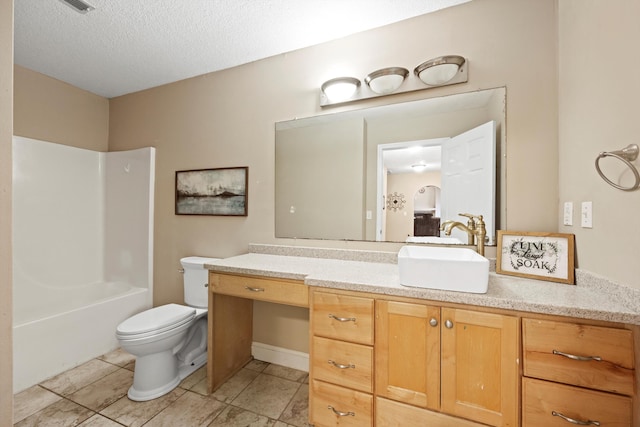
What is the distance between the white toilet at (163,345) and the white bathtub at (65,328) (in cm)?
63

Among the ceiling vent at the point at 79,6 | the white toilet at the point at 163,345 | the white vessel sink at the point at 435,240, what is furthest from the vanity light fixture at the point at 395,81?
the white toilet at the point at 163,345

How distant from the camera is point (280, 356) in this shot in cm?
207

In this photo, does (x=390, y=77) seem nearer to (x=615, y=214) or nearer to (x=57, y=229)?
(x=615, y=214)

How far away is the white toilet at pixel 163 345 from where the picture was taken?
1.64m

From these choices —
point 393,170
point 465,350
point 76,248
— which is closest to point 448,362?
point 465,350

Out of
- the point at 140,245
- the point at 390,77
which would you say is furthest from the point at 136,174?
the point at 390,77

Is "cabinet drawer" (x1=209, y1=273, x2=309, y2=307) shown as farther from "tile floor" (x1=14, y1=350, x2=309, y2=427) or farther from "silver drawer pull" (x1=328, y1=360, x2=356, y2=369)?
"tile floor" (x1=14, y1=350, x2=309, y2=427)

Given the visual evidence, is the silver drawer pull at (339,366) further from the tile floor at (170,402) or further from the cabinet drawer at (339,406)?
the tile floor at (170,402)

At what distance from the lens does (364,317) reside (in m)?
1.23

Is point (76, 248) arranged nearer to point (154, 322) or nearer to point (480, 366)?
point (154, 322)

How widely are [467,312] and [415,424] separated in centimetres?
56

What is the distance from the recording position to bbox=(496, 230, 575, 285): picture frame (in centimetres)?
125

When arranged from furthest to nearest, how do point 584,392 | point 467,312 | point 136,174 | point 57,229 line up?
point 136,174 → point 57,229 → point 467,312 → point 584,392

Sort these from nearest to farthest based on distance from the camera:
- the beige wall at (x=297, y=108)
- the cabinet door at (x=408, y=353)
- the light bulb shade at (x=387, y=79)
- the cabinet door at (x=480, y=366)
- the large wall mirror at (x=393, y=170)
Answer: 1. the cabinet door at (x=480, y=366)
2. the cabinet door at (x=408, y=353)
3. the beige wall at (x=297, y=108)
4. the large wall mirror at (x=393, y=170)
5. the light bulb shade at (x=387, y=79)
